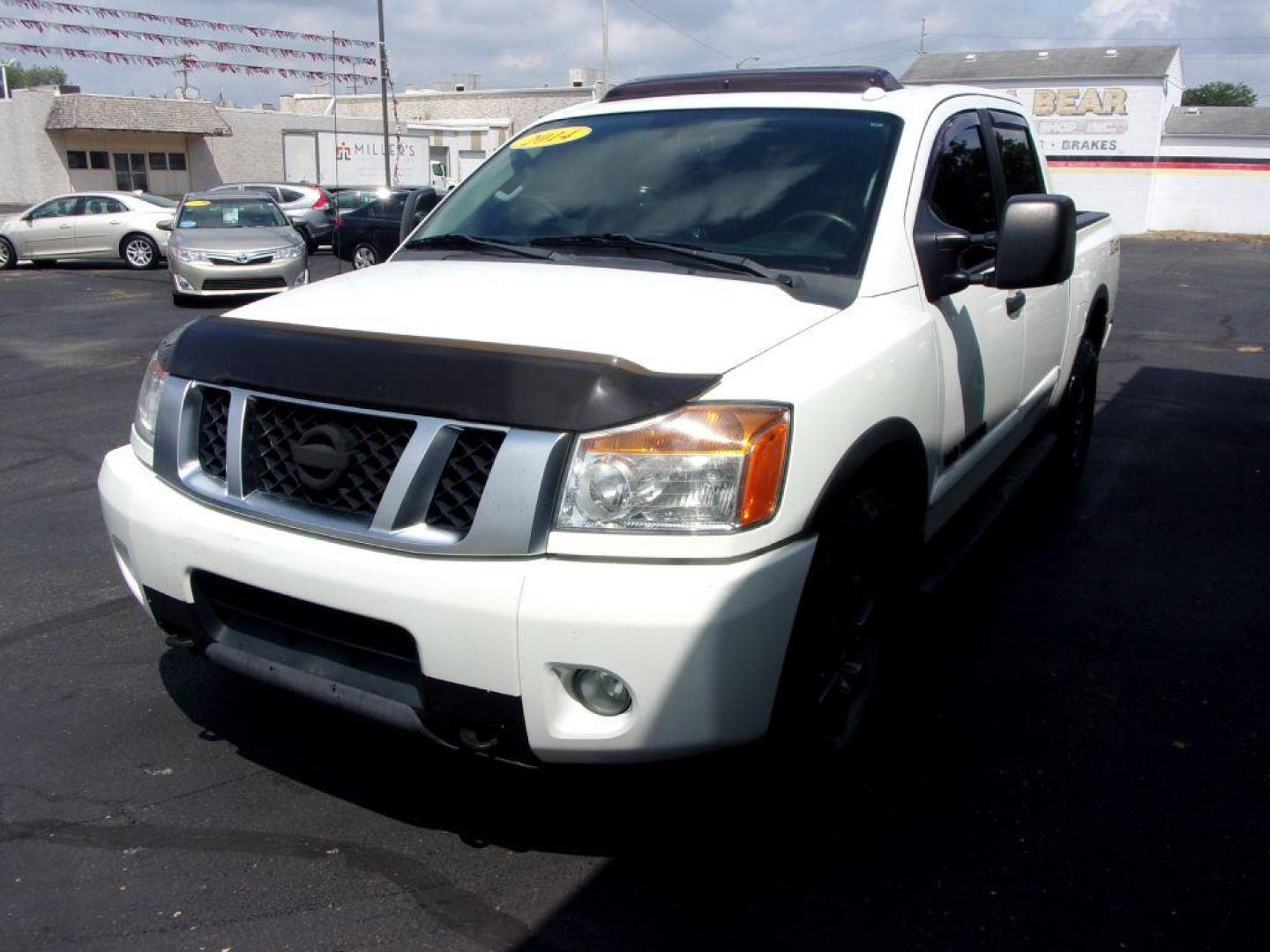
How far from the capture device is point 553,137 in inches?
167

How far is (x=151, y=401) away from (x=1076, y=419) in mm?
4713

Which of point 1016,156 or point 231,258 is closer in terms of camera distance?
point 1016,156

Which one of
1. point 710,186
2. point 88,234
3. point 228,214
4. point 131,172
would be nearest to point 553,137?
point 710,186

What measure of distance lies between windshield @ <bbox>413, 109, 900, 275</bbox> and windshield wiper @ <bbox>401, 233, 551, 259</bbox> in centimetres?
6

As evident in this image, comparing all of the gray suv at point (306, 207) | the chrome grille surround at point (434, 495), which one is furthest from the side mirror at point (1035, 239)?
the gray suv at point (306, 207)

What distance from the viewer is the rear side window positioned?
386 cm

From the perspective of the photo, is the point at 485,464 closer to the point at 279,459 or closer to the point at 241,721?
the point at 279,459

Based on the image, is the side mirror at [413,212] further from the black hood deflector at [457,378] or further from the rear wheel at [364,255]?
the rear wheel at [364,255]

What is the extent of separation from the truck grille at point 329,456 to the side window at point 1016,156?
2.95 m

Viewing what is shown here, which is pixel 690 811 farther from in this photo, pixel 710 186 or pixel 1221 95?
pixel 1221 95

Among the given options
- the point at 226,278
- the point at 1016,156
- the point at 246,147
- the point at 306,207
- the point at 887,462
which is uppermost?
the point at 1016,156

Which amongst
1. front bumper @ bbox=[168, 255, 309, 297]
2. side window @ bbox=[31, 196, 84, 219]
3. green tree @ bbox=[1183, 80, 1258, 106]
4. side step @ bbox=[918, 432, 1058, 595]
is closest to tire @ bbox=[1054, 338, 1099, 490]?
side step @ bbox=[918, 432, 1058, 595]

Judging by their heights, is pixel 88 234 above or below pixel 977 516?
below

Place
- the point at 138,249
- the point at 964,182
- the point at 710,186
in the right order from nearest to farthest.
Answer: the point at 710,186, the point at 964,182, the point at 138,249
